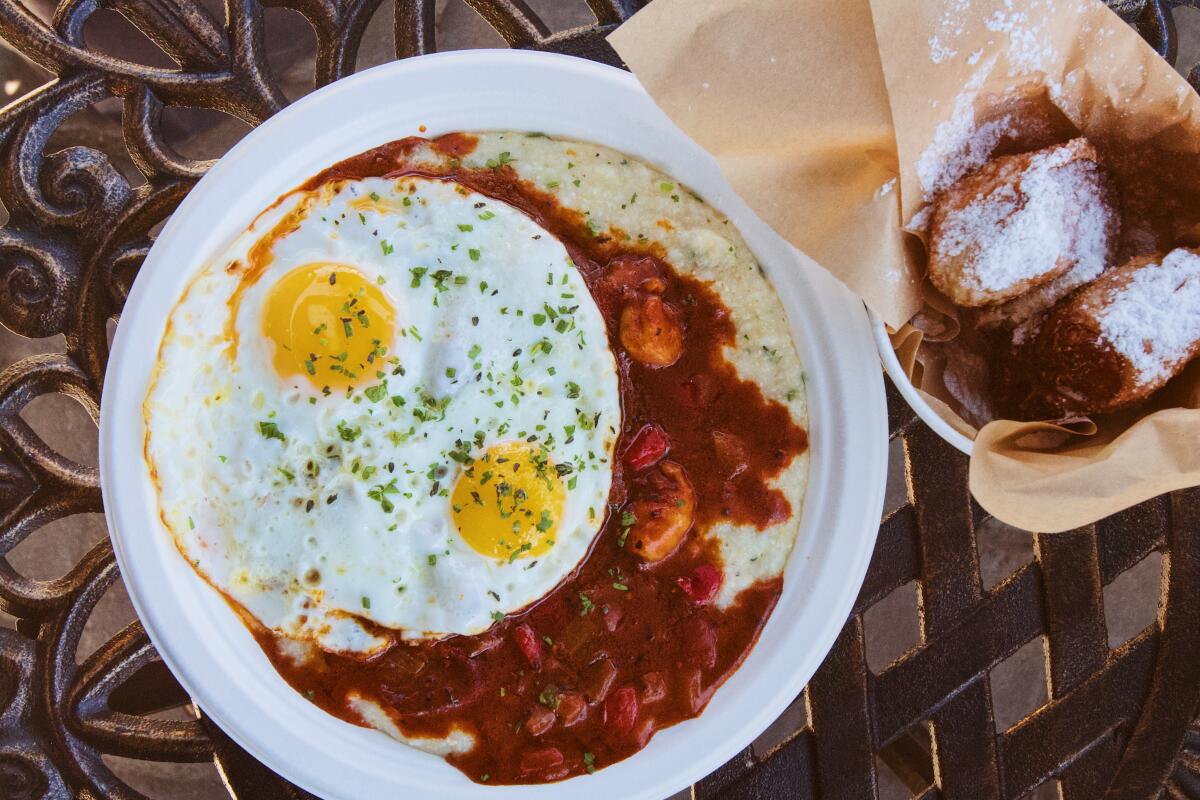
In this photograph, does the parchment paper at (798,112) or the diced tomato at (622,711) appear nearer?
the parchment paper at (798,112)

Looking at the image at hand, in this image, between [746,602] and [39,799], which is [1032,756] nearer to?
[746,602]

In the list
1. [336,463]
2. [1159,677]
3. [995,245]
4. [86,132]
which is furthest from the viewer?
[86,132]

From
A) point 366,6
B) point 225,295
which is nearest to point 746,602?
point 225,295

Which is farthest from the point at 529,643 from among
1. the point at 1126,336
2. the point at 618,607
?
the point at 1126,336

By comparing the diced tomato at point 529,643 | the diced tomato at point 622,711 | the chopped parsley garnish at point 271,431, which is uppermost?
the chopped parsley garnish at point 271,431

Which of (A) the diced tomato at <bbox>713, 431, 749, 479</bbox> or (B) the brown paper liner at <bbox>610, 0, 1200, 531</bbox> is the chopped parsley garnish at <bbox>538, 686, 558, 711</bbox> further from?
(B) the brown paper liner at <bbox>610, 0, 1200, 531</bbox>

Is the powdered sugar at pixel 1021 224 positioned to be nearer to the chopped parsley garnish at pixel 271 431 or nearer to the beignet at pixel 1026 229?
the beignet at pixel 1026 229

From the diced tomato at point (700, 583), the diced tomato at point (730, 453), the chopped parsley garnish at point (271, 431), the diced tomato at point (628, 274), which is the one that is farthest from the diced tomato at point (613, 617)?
the chopped parsley garnish at point (271, 431)

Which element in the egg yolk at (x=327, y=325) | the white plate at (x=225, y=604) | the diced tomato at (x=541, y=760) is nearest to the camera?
the egg yolk at (x=327, y=325)
